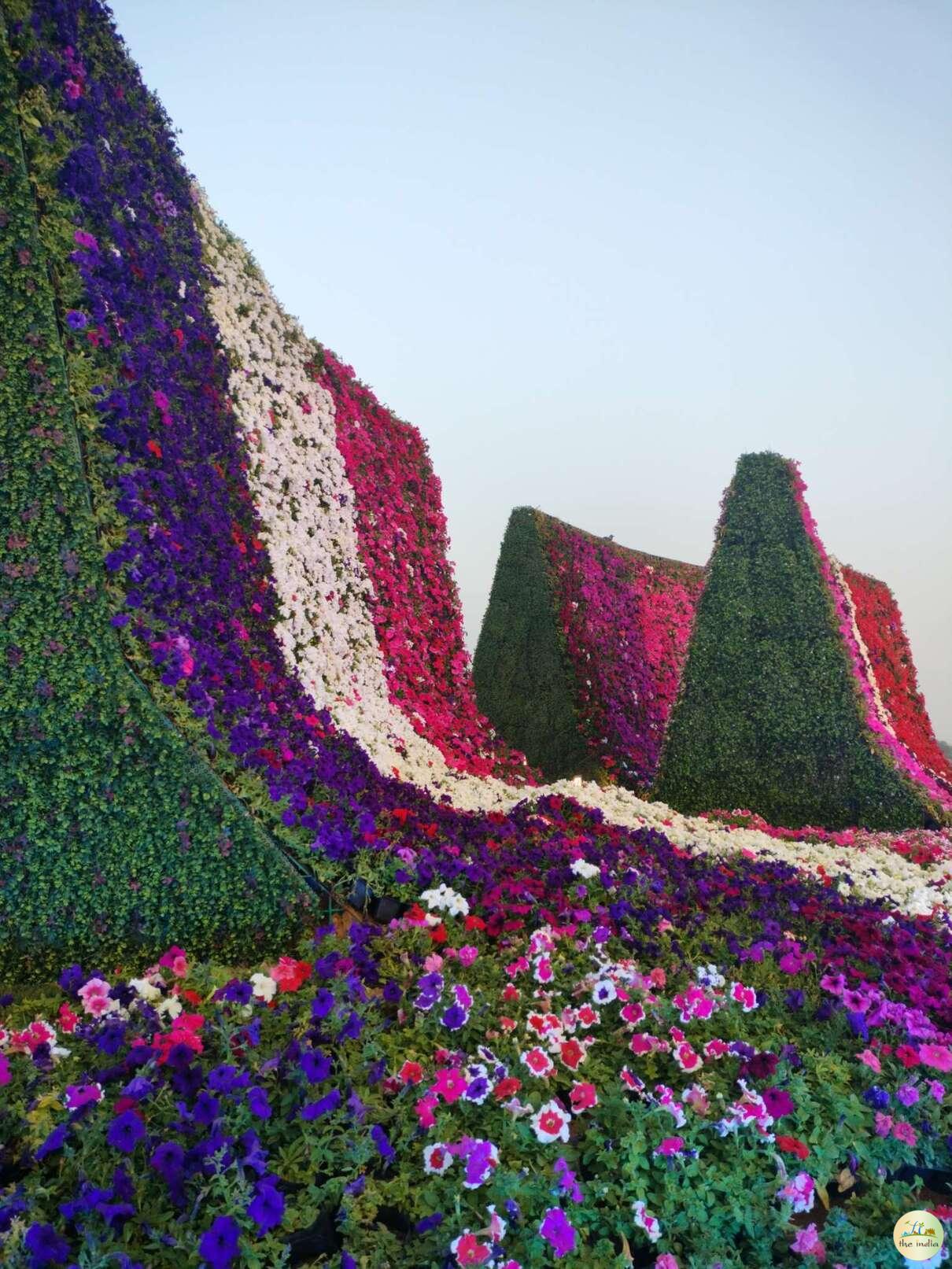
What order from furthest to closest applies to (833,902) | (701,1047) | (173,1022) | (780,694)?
(780,694)
(833,902)
(701,1047)
(173,1022)

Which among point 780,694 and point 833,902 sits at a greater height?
point 780,694

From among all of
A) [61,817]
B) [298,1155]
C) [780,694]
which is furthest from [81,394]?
[780,694]

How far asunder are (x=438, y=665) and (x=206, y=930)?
5560mm

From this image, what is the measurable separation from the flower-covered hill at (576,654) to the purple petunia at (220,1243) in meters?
9.70

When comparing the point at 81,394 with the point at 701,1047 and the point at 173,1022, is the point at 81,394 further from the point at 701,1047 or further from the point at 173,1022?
the point at 701,1047

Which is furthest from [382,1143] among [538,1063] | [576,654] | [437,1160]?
[576,654]

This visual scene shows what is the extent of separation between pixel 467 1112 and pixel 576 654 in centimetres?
972

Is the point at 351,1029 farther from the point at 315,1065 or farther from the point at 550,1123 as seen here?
the point at 550,1123

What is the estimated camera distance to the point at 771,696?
10273 mm

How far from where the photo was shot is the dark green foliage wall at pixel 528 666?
12.5m

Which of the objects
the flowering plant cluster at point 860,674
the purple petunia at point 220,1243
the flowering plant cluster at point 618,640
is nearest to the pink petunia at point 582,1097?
the purple petunia at point 220,1243

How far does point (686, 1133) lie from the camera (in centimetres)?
311

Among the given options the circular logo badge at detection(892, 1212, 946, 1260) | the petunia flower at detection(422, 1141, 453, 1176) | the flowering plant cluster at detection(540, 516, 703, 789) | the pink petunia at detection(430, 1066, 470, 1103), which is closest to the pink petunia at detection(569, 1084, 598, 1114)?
the pink petunia at detection(430, 1066, 470, 1103)

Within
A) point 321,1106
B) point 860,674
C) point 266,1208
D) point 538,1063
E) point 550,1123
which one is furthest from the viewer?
point 860,674
